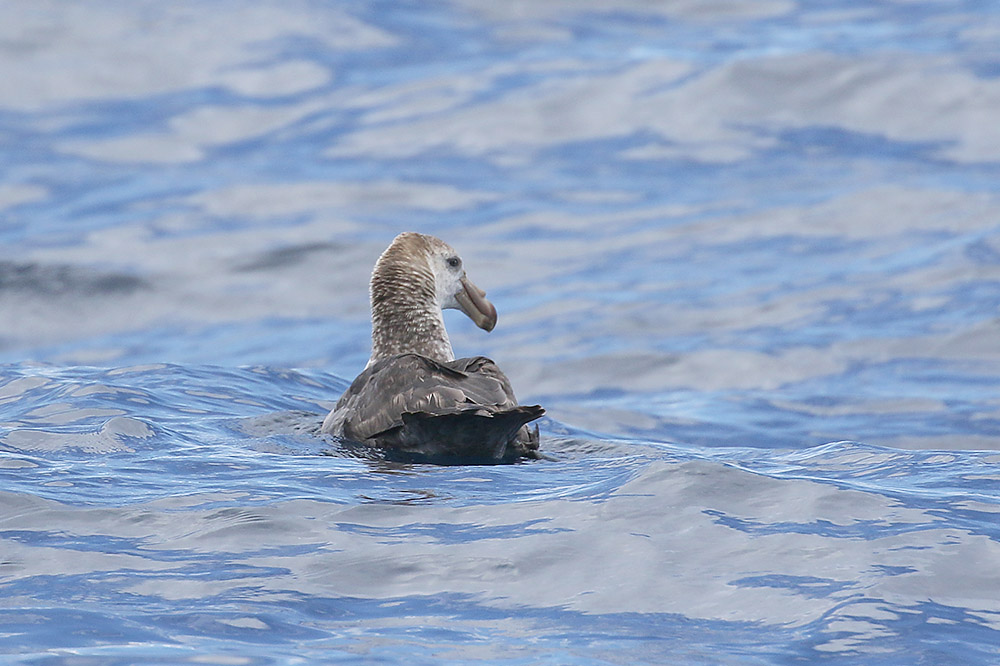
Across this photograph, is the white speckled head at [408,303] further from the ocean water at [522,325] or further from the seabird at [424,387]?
the ocean water at [522,325]

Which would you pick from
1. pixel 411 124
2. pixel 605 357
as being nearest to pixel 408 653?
pixel 605 357

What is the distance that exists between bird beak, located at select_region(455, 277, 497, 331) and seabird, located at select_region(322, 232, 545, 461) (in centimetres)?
14

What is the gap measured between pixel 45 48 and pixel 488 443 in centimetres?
2250

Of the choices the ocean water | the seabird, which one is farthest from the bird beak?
the ocean water

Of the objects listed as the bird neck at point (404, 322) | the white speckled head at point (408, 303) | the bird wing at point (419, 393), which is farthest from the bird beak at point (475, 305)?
the bird wing at point (419, 393)

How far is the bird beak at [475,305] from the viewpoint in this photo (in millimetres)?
10609

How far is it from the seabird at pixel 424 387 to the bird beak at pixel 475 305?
135 mm

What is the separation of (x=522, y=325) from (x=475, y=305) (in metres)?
6.49

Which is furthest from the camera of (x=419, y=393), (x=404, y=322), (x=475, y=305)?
(x=475, y=305)

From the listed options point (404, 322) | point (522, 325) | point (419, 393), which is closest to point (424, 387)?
point (419, 393)

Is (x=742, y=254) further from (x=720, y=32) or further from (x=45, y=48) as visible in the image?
(x=45, y=48)

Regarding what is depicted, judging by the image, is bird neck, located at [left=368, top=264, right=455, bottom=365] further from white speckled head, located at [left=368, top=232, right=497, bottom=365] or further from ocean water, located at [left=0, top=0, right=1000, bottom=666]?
ocean water, located at [left=0, top=0, right=1000, bottom=666]

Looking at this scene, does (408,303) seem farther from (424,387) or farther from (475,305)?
(424,387)

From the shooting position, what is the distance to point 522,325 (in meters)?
17.1
